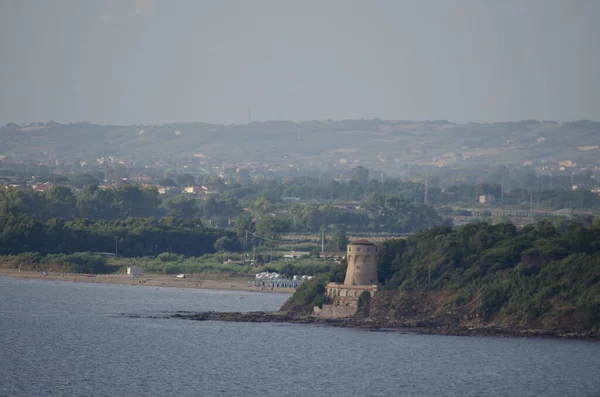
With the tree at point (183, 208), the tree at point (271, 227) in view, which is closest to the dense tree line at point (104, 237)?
the tree at point (271, 227)

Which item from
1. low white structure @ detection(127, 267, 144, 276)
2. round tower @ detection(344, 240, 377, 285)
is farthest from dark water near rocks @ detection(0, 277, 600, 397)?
low white structure @ detection(127, 267, 144, 276)

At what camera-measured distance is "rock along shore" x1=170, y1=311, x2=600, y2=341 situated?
73125 mm

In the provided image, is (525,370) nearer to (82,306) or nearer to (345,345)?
(345,345)

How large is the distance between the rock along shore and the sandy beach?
20.1 metres

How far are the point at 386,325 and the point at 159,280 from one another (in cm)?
3464

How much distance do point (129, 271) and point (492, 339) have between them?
45.0 metres

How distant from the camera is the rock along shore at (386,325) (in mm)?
73125

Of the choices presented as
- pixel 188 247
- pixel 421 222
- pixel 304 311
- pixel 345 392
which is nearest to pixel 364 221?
pixel 421 222

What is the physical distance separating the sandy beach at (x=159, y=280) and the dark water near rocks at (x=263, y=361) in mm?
20388

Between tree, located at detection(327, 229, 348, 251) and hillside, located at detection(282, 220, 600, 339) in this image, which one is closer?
hillside, located at detection(282, 220, 600, 339)

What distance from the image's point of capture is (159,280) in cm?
10838

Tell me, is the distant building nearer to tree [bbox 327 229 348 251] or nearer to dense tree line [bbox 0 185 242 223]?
tree [bbox 327 229 348 251]

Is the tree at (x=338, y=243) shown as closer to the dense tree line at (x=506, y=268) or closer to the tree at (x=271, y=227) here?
the tree at (x=271, y=227)

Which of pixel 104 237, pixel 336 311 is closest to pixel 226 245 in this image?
pixel 104 237
